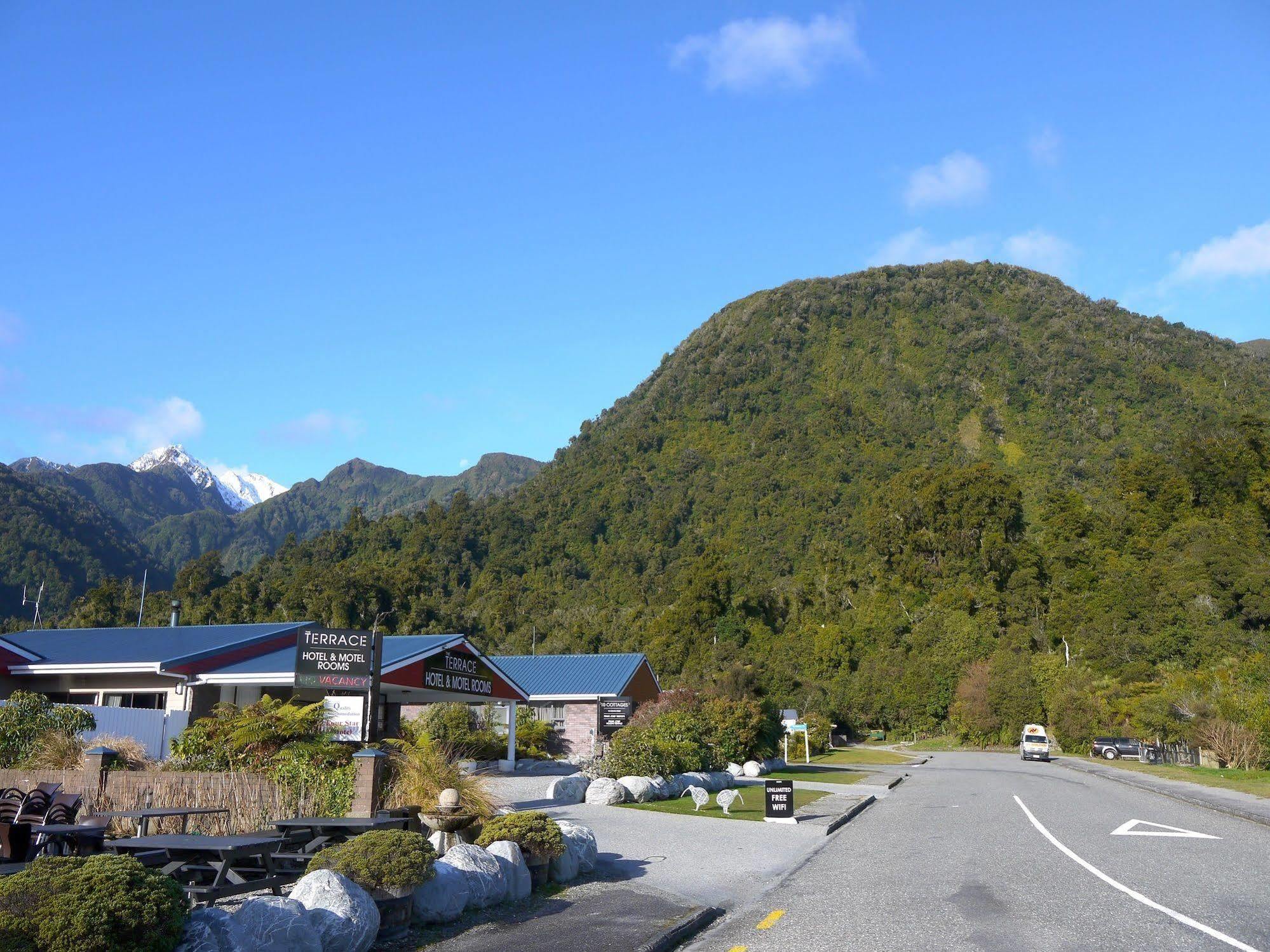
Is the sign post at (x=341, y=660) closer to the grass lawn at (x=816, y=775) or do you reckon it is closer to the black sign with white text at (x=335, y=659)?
the black sign with white text at (x=335, y=659)

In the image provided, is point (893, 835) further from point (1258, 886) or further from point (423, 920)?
point (423, 920)

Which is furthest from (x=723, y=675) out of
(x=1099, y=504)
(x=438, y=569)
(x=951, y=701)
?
(x=438, y=569)

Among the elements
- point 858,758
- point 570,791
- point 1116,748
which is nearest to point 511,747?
point 570,791

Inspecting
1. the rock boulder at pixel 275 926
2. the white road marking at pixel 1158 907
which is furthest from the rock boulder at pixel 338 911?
the white road marking at pixel 1158 907

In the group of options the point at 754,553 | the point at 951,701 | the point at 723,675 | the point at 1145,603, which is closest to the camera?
the point at 723,675

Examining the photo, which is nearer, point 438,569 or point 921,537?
point 921,537

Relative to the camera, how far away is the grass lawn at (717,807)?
18.2m

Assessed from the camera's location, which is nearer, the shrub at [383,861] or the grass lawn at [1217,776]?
the shrub at [383,861]

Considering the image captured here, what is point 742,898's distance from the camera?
9977mm

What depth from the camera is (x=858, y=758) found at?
50.1 m

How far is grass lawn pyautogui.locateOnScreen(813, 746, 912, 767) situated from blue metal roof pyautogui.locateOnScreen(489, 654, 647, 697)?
7.67m

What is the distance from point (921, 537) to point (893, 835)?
81.6 metres

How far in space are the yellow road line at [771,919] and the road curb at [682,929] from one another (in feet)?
1.49

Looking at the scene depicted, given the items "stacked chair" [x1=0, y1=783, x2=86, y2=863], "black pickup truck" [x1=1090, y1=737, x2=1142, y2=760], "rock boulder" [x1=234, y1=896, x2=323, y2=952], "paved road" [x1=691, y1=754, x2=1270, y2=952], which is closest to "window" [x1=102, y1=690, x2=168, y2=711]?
"stacked chair" [x1=0, y1=783, x2=86, y2=863]
